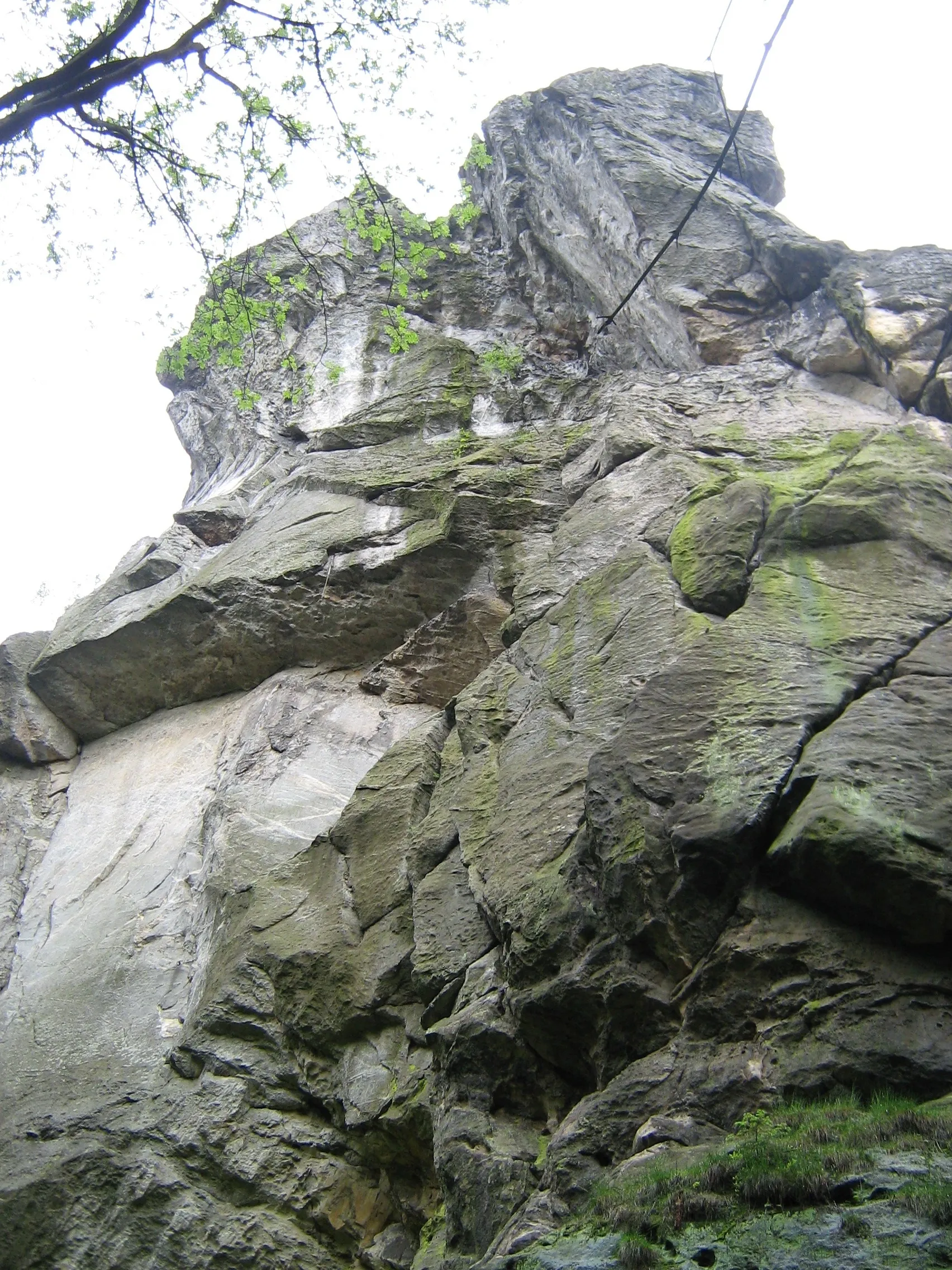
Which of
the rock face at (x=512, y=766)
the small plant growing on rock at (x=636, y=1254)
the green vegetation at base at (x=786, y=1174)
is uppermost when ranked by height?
the rock face at (x=512, y=766)

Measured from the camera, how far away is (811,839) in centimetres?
500

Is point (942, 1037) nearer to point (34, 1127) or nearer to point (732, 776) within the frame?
point (732, 776)

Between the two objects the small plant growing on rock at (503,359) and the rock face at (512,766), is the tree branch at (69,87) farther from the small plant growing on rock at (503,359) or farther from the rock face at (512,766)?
the small plant growing on rock at (503,359)

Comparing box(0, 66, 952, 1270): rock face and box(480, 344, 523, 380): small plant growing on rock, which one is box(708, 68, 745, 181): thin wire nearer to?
box(0, 66, 952, 1270): rock face

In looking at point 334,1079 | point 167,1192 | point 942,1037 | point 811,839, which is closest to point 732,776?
point 811,839

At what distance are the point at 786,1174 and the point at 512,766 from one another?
151 inches

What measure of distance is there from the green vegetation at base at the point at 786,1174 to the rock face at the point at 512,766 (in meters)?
0.34

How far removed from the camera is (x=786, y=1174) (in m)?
3.74

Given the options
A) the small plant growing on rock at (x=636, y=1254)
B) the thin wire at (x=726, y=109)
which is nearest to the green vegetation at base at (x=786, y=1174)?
the small plant growing on rock at (x=636, y=1254)

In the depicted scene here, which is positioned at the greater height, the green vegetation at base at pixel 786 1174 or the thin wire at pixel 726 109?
the thin wire at pixel 726 109

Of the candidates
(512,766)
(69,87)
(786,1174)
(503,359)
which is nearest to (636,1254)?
(786,1174)

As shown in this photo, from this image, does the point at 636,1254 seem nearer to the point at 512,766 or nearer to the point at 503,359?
the point at 512,766

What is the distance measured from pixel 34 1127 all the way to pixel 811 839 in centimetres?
576

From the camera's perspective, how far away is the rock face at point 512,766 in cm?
518
